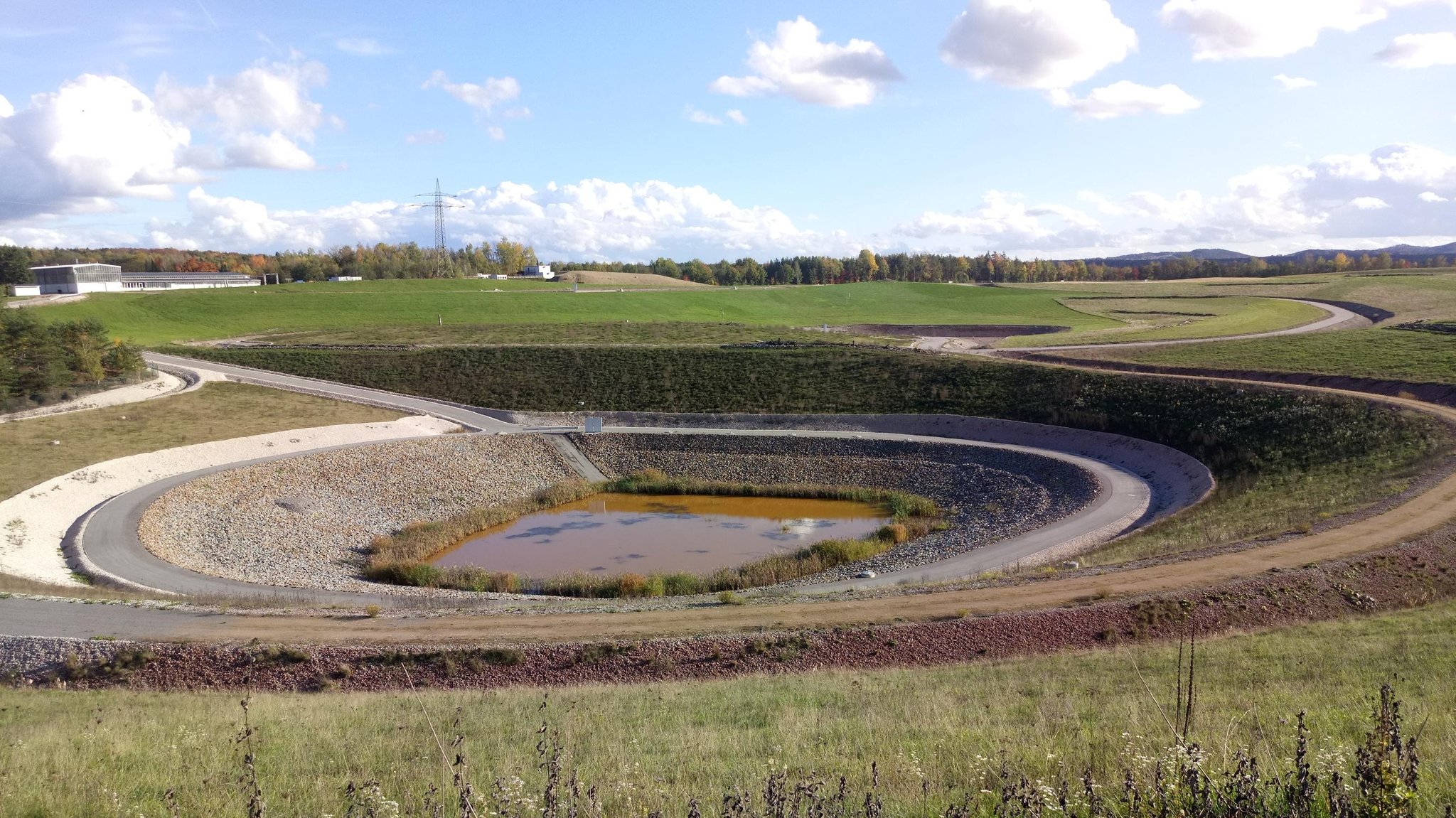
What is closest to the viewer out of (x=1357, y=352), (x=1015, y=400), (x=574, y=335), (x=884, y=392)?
(x=1015, y=400)

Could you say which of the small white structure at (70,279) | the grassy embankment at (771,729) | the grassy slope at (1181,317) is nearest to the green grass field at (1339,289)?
the grassy slope at (1181,317)

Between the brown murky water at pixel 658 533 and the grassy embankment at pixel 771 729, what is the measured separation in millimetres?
14257

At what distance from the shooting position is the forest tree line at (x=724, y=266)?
5512 inches

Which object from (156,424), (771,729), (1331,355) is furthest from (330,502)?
(1331,355)

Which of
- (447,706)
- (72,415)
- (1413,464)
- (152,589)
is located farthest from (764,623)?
(72,415)

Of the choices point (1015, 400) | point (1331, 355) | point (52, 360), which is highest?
point (52, 360)

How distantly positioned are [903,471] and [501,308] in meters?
63.6

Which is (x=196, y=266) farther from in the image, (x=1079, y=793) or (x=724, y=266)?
(x=1079, y=793)

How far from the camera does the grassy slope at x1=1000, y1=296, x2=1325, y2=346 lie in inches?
2355

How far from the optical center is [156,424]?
38.9 m

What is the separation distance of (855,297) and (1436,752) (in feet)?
352

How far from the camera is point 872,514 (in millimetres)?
33062

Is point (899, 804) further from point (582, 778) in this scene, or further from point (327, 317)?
point (327, 317)

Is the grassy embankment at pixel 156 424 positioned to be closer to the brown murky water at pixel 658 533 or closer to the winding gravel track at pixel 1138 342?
the brown murky water at pixel 658 533
